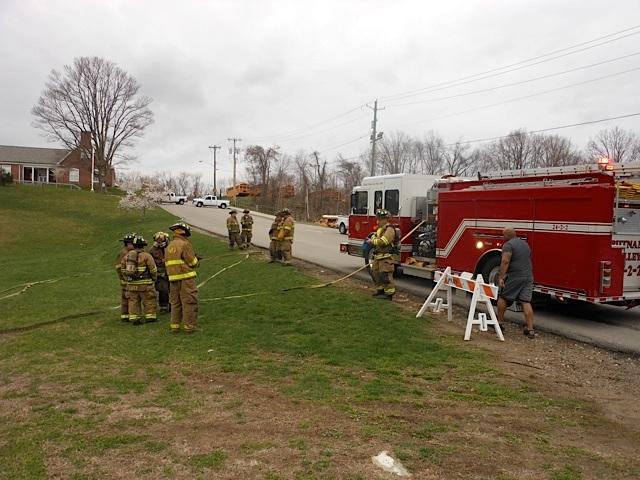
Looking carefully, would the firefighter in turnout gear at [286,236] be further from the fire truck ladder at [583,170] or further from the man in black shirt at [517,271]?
the man in black shirt at [517,271]

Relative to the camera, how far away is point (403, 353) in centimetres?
671

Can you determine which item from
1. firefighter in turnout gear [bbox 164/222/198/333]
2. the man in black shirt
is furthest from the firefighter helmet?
the man in black shirt

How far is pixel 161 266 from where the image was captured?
960 centimetres

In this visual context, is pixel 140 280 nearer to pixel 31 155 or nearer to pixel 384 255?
pixel 384 255

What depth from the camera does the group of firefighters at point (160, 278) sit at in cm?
803

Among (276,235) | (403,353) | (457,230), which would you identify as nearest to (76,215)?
(276,235)

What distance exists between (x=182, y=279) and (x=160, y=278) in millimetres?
1846

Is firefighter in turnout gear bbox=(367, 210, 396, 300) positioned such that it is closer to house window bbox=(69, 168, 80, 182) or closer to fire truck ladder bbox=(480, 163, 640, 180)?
fire truck ladder bbox=(480, 163, 640, 180)

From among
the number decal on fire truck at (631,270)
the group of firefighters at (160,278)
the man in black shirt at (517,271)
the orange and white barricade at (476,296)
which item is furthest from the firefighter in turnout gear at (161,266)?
the number decal on fire truck at (631,270)

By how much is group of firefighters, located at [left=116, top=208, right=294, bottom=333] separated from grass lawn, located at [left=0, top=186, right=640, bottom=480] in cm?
35

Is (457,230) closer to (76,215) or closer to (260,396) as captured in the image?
(260,396)

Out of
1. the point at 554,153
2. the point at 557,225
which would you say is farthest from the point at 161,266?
the point at 554,153

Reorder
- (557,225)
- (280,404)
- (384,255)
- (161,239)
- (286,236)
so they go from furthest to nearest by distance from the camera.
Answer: (286,236)
(384,255)
(161,239)
(557,225)
(280,404)

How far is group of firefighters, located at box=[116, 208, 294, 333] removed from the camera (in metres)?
8.03
